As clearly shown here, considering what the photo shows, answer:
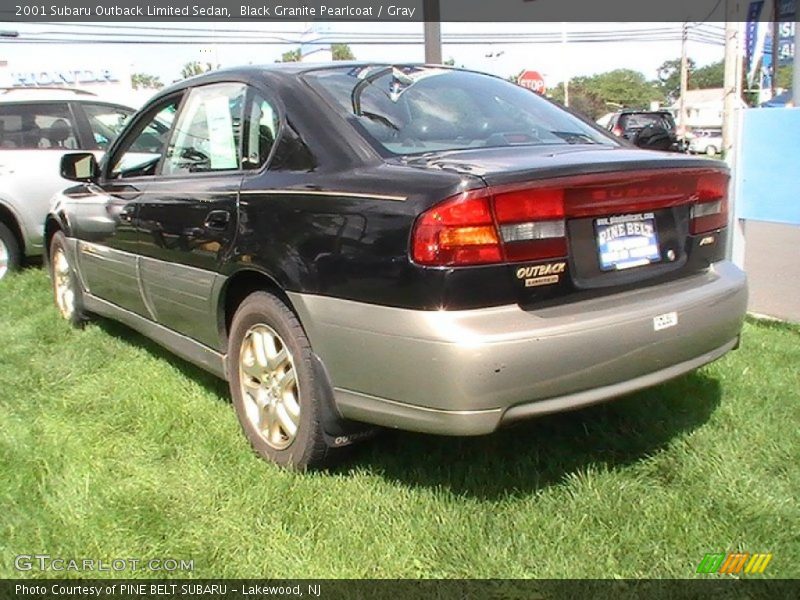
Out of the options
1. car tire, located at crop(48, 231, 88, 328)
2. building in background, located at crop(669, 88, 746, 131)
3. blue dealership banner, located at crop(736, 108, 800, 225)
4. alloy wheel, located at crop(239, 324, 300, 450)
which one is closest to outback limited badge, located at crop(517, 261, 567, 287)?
alloy wheel, located at crop(239, 324, 300, 450)

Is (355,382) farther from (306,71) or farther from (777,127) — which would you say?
(777,127)

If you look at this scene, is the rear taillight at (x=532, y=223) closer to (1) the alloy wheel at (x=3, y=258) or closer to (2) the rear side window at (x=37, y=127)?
(1) the alloy wheel at (x=3, y=258)

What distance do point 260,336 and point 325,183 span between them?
0.74m

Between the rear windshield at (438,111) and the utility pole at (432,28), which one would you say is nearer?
the rear windshield at (438,111)

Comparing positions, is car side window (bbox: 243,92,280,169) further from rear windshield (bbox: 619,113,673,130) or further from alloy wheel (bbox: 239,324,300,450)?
rear windshield (bbox: 619,113,673,130)

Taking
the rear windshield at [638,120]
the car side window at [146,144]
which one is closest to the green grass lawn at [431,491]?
the car side window at [146,144]

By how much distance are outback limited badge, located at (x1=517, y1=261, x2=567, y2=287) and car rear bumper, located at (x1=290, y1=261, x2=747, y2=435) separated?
90 millimetres

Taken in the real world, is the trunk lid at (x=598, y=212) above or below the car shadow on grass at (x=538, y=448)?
above

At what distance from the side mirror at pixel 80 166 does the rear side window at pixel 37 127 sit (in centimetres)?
290

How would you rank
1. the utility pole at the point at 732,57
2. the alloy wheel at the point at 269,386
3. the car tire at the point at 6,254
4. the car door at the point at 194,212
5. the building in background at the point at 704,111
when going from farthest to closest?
the building in background at the point at 704,111 → the utility pole at the point at 732,57 → the car tire at the point at 6,254 → the car door at the point at 194,212 → the alloy wheel at the point at 269,386

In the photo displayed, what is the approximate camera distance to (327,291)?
2596mm

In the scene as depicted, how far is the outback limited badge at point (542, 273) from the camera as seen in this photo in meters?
2.36

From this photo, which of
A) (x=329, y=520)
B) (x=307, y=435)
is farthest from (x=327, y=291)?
(x=329, y=520)

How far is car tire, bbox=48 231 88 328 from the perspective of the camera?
5.08 meters
